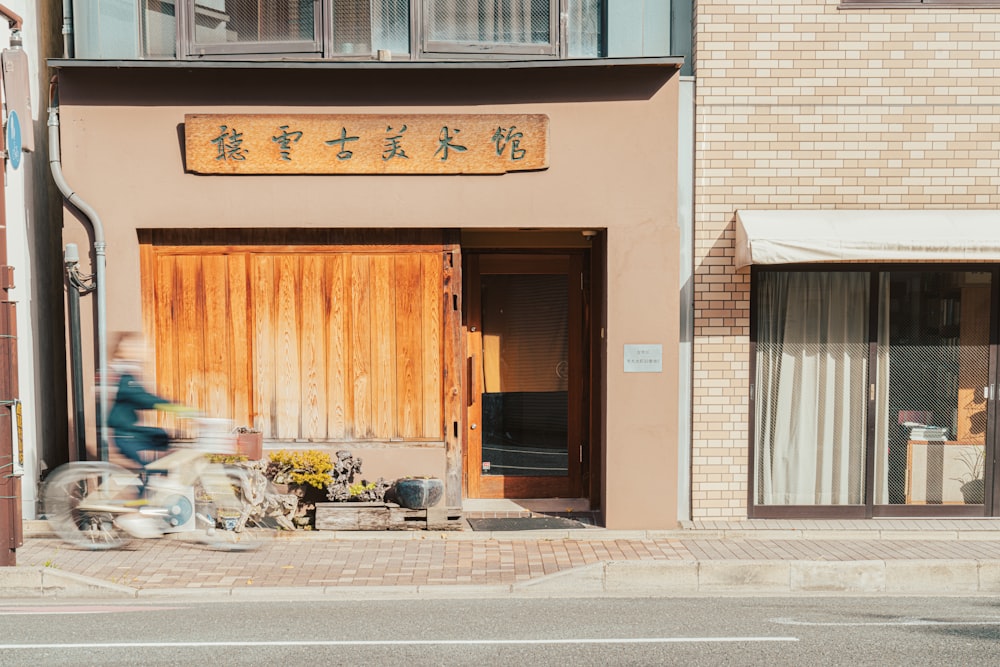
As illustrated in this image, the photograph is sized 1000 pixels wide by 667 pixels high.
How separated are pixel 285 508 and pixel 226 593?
196cm

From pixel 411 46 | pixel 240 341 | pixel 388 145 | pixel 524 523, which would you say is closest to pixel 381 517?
pixel 524 523

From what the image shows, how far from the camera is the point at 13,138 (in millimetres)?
7852

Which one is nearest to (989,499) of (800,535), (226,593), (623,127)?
(800,535)

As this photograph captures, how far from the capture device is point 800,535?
31.2ft

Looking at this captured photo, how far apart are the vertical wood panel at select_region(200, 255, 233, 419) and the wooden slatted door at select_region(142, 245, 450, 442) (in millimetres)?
11

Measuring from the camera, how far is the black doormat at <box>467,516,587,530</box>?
9641 millimetres

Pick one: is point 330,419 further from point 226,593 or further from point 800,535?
point 800,535

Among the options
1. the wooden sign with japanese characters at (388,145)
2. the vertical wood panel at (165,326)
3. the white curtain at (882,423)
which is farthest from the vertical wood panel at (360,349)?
the white curtain at (882,423)

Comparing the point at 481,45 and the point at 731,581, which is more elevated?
the point at 481,45

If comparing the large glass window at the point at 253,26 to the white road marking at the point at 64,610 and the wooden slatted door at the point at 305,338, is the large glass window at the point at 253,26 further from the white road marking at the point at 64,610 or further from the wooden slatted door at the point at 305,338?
the white road marking at the point at 64,610

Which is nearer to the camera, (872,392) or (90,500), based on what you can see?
(90,500)

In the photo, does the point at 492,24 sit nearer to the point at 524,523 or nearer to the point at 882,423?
the point at 524,523

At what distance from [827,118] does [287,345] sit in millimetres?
6443

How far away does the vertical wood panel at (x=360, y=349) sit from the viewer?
988 cm
